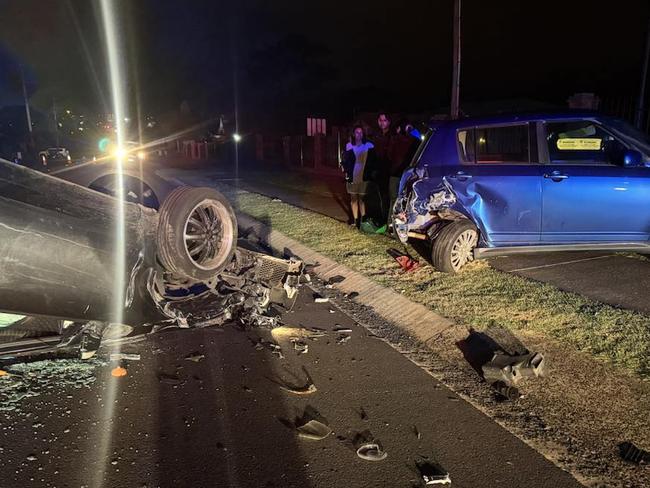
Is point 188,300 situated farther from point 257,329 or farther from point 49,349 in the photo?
point 49,349

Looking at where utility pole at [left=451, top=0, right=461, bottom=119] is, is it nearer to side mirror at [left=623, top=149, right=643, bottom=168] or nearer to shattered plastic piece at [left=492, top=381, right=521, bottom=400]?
side mirror at [left=623, top=149, right=643, bottom=168]

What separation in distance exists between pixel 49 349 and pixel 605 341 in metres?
4.22

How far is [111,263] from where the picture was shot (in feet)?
12.3

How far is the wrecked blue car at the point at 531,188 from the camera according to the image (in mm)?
5625

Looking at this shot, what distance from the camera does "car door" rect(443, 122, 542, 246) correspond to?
5.76 metres

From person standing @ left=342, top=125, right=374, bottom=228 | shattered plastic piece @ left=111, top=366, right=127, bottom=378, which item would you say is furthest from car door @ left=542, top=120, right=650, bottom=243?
shattered plastic piece @ left=111, top=366, right=127, bottom=378

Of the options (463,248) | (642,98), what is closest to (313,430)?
(463,248)

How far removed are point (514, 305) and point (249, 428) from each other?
2945 millimetres

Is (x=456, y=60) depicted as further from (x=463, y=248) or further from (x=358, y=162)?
(x=463, y=248)

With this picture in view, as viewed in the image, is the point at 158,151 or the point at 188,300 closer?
the point at 188,300

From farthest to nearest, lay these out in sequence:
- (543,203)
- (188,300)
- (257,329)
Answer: (543,203)
(257,329)
(188,300)

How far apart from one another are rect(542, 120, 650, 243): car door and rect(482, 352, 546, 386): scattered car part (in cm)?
242

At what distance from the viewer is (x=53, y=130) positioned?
65625mm

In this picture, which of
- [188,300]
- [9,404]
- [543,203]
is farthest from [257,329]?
[543,203]
